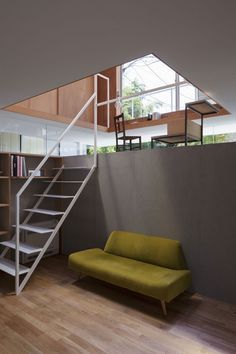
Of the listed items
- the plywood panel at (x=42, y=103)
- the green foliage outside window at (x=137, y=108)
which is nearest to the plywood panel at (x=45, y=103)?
the plywood panel at (x=42, y=103)

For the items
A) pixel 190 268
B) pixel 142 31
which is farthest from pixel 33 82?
pixel 190 268

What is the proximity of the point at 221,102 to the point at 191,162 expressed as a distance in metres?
1.02

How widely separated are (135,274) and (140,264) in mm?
376

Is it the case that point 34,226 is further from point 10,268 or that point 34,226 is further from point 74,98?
point 74,98

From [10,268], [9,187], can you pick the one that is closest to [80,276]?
[10,268]

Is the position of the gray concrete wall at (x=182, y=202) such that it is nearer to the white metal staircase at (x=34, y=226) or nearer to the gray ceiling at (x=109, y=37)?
the white metal staircase at (x=34, y=226)

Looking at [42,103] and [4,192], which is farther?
[42,103]

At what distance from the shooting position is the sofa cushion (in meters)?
2.80

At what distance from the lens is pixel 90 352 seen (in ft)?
7.34

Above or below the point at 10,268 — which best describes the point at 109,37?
above

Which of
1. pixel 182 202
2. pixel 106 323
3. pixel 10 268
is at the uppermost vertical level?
pixel 182 202

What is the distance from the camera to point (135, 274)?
3.06 metres

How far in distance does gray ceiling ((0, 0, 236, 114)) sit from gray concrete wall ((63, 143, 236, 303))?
1.08m

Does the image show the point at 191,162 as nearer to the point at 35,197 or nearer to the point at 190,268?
the point at 190,268
